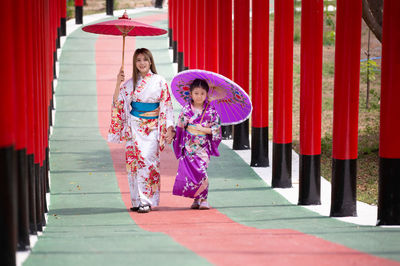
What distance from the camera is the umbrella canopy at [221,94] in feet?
29.2

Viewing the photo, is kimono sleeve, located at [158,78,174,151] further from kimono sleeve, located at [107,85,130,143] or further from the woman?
kimono sleeve, located at [107,85,130,143]

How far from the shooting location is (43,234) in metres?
7.41

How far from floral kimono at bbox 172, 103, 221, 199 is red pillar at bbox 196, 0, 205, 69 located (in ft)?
23.4

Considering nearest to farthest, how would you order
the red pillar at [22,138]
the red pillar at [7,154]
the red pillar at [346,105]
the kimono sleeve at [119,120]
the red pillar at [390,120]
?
the red pillar at [7,154] < the red pillar at [22,138] < the red pillar at [390,120] < the red pillar at [346,105] < the kimono sleeve at [119,120]

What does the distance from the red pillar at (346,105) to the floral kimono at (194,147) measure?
53.3 inches

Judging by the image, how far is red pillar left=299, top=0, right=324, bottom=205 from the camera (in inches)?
357

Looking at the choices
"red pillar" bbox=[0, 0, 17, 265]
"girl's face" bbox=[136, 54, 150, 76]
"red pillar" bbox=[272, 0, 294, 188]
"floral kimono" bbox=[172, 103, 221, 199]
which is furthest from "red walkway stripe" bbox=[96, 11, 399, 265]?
"girl's face" bbox=[136, 54, 150, 76]

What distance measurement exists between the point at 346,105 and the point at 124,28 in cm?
282

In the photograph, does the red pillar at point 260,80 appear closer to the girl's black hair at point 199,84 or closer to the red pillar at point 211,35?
the girl's black hair at point 199,84

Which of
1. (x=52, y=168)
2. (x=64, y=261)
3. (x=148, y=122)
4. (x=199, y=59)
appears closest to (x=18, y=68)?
(x=64, y=261)

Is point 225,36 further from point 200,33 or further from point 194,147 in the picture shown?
point 194,147

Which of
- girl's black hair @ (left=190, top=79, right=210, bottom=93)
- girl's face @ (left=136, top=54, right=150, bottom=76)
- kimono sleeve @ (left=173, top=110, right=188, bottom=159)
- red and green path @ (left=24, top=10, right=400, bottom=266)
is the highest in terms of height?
girl's face @ (left=136, top=54, right=150, bottom=76)

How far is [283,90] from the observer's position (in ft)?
33.6

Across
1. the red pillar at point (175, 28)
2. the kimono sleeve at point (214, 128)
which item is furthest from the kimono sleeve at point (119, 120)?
the red pillar at point (175, 28)
